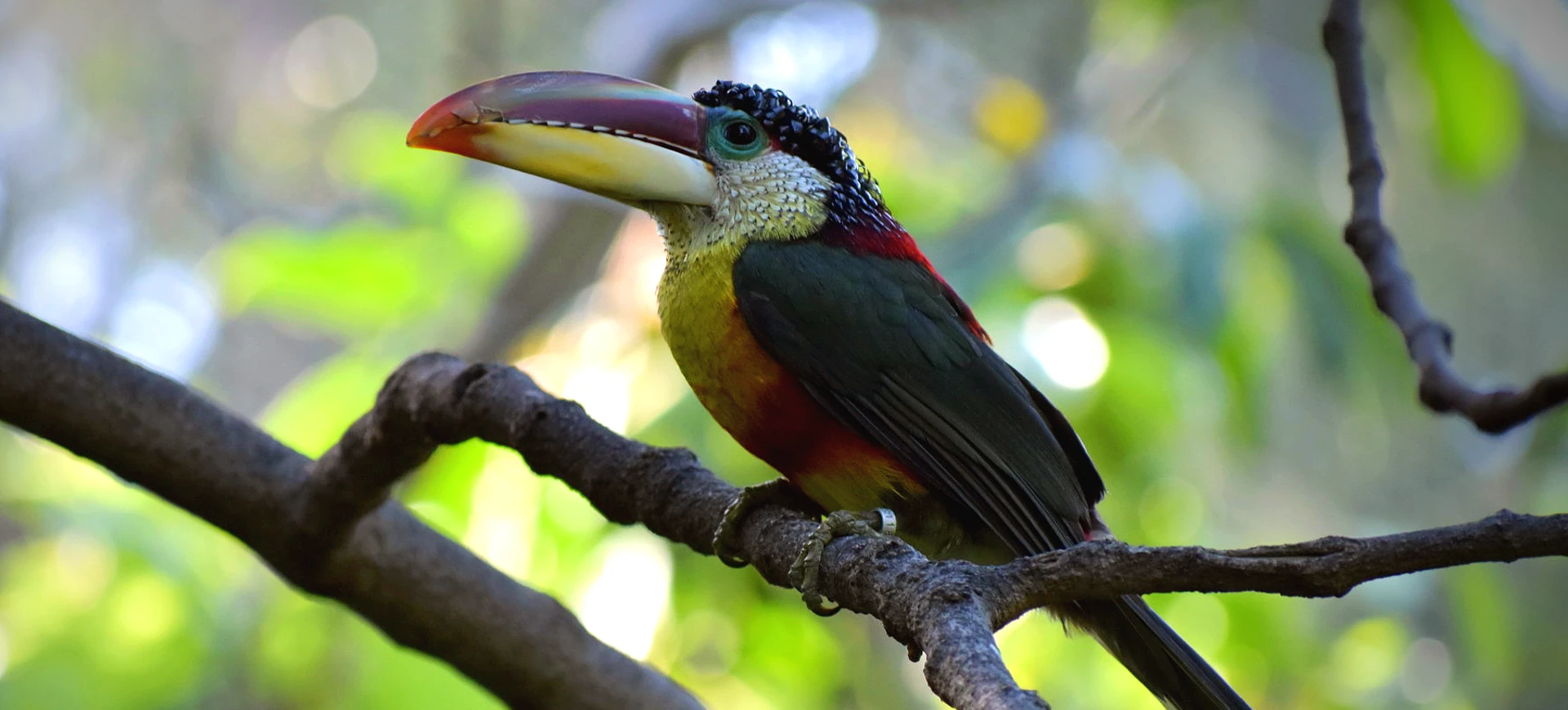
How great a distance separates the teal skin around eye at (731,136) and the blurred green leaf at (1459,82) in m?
1.74

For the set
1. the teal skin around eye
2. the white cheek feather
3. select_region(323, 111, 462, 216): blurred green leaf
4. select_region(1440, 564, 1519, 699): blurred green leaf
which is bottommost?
the white cheek feather

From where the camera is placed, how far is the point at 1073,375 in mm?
3215

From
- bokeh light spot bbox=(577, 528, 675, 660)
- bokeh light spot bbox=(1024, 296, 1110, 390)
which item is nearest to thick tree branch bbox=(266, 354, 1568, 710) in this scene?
bokeh light spot bbox=(1024, 296, 1110, 390)

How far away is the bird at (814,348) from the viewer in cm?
215

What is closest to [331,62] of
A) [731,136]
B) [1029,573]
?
[731,136]

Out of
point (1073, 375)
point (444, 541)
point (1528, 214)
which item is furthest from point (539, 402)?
point (1528, 214)

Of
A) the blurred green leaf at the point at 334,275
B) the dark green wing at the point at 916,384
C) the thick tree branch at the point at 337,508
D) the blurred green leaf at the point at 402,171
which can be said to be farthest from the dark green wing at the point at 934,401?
the blurred green leaf at the point at 402,171

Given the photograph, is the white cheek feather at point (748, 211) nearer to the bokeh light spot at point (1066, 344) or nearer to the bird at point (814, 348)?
the bird at point (814, 348)

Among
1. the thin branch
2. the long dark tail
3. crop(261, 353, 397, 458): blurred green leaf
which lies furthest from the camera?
crop(261, 353, 397, 458): blurred green leaf

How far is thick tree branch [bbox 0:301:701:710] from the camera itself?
2.31m

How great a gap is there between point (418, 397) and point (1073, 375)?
160 cm

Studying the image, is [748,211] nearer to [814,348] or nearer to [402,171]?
[814,348]

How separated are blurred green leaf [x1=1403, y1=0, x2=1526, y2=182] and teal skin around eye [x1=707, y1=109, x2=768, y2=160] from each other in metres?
1.74

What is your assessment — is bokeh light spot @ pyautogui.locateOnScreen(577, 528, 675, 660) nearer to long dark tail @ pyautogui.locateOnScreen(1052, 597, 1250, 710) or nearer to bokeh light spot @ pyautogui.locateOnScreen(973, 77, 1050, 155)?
long dark tail @ pyautogui.locateOnScreen(1052, 597, 1250, 710)
